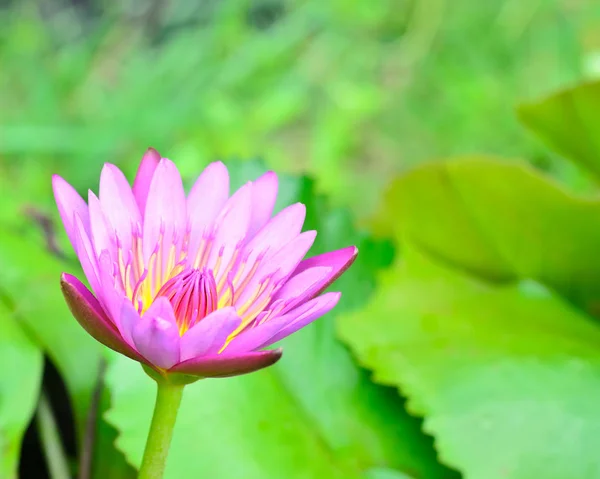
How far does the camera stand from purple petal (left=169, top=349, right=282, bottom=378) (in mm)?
131

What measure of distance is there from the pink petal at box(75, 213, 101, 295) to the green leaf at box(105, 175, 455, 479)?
8 cm

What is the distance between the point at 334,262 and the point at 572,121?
167 millimetres

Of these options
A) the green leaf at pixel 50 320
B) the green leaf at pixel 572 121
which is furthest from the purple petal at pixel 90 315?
the green leaf at pixel 572 121

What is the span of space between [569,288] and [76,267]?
0.74ft

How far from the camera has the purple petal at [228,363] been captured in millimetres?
131

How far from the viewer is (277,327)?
134mm

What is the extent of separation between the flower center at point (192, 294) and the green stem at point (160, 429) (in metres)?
0.02

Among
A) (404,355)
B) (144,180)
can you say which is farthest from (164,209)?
(404,355)

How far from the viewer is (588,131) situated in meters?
0.27

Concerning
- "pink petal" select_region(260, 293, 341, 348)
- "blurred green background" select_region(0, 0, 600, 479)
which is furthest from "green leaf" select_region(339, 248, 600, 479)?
"pink petal" select_region(260, 293, 341, 348)

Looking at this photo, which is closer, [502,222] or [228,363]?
[228,363]

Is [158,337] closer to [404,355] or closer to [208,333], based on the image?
[208,333]

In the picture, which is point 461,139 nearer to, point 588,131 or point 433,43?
point 433,43

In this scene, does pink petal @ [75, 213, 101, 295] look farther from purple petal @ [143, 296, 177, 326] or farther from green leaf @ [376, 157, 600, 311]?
green leaf @ [376, 157, 600, 311]
